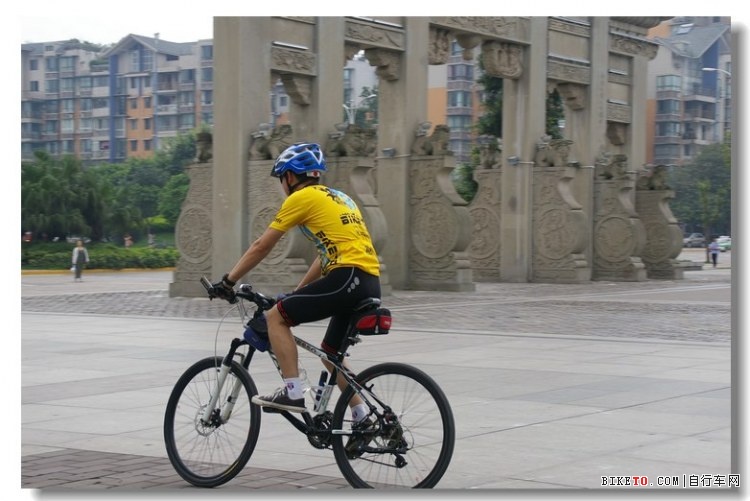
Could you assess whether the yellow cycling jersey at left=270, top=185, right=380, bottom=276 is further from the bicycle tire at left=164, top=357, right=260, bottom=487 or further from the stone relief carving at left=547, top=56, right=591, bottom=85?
the stone relief carving at left=547, top=56, right=591, bottom=85

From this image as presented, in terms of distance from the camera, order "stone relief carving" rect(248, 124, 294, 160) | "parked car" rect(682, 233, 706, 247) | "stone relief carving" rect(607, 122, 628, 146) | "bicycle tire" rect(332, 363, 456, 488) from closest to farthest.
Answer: "bicycle tire" rect(332, 363, 456, 488) → "stone relief carving" rect(248, 124, 294, 160) → "stone relief carving" rect(607, 122, 628, 146) → "parked car" rect(682, 233, 706, 247)

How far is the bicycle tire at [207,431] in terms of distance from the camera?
6.73m

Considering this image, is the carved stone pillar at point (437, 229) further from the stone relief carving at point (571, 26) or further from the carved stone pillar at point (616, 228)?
the carved stone pillar at point (616, 228)

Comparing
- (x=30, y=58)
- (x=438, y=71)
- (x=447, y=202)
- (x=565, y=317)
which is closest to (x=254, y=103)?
(x=447, y=202)

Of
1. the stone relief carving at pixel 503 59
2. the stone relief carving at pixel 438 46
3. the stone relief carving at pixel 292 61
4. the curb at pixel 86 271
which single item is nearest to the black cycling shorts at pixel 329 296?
the stone relief carving at pixel 292 61

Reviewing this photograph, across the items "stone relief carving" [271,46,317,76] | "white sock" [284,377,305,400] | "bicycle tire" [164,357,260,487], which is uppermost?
"stone relief carving" [271,46,317,76]

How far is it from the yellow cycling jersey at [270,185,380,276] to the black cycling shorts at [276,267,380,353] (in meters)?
0.05

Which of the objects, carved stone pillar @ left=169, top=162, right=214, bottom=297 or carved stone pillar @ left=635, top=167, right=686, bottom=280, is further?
carved stone pillar @ left=635, top=167, right=686, bottom=280

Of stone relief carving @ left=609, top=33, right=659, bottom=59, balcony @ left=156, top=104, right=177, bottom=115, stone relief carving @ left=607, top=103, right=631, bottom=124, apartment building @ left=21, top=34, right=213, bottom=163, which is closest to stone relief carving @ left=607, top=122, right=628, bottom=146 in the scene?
stone relief carving @ left=607, top=103, right=631, bottom=124

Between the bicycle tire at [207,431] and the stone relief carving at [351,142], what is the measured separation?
1866cm

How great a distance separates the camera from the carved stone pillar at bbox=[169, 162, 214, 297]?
2516 centimetres

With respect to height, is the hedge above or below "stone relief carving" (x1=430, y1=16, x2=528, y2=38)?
below

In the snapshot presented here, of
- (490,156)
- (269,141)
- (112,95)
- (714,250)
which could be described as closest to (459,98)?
(112,95)
